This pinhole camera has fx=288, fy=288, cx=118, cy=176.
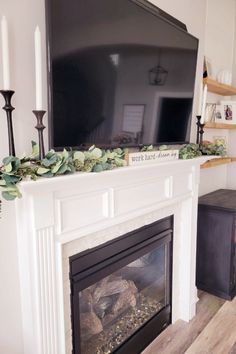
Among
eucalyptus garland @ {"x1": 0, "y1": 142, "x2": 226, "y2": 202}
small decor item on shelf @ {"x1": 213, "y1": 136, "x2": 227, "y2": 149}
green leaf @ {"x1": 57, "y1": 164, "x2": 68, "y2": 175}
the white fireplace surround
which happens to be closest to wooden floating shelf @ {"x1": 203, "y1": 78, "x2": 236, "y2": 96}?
small decor item on shelf @ {"x1": 213, "y1": 136, "x2": 227, "y2": 149}

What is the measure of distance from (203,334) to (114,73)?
1863mm

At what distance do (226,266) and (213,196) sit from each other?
657 millimetres

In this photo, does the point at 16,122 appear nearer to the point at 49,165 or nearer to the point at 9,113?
the point at 9,113

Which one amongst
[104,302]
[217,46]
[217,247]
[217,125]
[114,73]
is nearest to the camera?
[114,73]

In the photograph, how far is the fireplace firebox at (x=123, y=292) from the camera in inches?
56.7

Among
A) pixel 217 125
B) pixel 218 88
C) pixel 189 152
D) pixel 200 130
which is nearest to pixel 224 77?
pixel 218 88

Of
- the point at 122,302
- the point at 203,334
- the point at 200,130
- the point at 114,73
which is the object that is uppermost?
the point at 114,73

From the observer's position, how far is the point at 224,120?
2818 mm

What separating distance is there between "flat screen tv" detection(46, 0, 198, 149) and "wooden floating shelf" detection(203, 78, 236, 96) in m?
0.50

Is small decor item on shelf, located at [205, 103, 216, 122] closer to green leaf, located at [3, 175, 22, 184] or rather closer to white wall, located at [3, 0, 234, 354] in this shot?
white wall, located at [3, 0, 234, 354]

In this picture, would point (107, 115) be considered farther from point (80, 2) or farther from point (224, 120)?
point (224, 120)

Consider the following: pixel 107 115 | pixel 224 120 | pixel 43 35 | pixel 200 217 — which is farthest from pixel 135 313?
pixel 224 120

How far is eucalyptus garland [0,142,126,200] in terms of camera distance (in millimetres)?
935

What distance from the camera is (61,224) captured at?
1.19 meters
